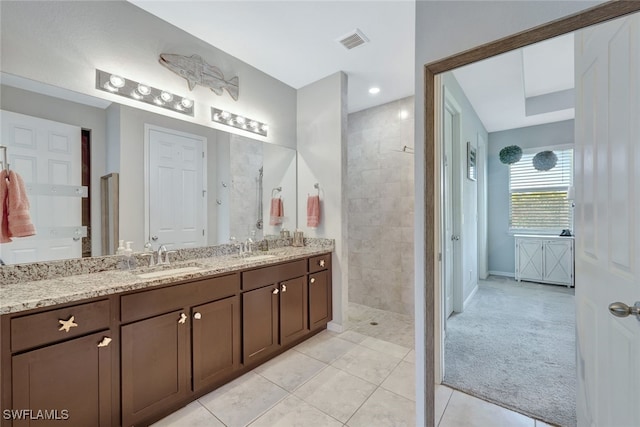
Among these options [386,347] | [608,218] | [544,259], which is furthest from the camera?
[386,347]

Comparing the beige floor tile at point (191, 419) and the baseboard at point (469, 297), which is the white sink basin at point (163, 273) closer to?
the beige floor tile at point (191, 419)

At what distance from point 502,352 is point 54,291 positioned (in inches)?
117

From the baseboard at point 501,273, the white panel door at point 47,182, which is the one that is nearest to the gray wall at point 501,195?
the baseboard at point 501,273

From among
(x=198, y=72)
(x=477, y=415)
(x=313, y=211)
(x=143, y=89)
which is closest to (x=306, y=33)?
(x=198, y=72)

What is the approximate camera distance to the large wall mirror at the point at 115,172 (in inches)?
59.6

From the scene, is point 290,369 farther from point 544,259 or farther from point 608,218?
point 544,259

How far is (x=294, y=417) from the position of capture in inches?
64.0

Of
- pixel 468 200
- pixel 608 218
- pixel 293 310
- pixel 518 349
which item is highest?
pixel 468 200

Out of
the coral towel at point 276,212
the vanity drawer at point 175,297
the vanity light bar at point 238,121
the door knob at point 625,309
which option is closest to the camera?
the door knob at point 625,309

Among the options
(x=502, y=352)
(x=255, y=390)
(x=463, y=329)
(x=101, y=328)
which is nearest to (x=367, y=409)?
(x=255, y=390)

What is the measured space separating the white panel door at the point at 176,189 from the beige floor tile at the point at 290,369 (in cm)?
120

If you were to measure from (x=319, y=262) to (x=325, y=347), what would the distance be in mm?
816

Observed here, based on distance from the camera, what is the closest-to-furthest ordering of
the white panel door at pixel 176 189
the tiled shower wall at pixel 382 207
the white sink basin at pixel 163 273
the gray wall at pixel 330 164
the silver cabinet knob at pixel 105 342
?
the silver cabinet knob at pixel 105 342 → the white sink basin at pixel 163 273 → the white panel door at pixel 176 189 → the gray wall at pixel 330 164 → the tiled shower wall at pixel 382 207

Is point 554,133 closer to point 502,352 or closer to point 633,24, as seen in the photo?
point 633,24
